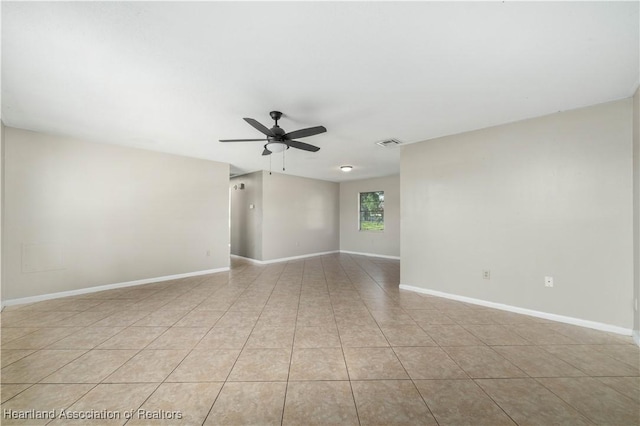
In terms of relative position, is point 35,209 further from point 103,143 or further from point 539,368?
point 539,368

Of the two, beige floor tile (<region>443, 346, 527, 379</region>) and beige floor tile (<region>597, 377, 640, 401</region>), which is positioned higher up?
beige floor tile (<region>597, 377, 640, 401</region>)

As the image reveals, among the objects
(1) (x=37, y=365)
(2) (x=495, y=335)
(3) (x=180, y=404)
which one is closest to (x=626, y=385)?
(2) (x=495, y=335)

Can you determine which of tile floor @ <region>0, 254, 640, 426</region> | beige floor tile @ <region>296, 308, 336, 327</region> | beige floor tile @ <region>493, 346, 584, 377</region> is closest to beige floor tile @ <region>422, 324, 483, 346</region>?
tile floor @ <region>0, 254, 640, 426</region>

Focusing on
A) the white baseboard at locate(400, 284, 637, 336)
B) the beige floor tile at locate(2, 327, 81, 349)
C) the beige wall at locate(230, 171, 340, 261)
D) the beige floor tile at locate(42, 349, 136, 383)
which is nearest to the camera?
the beige floor tile at locate(42, 349, 136, 383)

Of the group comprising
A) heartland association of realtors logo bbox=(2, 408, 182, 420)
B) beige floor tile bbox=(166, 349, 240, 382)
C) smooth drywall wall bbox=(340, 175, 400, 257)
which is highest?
smooth drywall wall bbox=(340, 175, 400, 257)

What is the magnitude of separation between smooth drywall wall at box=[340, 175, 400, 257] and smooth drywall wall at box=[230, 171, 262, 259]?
3360 mm

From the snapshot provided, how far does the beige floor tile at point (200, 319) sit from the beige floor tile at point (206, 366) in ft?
2.15

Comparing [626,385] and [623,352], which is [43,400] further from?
[623,352]

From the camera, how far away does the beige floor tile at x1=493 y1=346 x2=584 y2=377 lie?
6.39ft

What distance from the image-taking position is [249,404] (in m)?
1.63

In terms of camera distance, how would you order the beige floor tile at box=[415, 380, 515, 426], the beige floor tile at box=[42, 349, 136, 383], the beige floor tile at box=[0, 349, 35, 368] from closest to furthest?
the beige floor tile at box=[415, 380, 515, 426]
the beige floor tile at box=[42, 349, 136, 383]
the beige floor tile at box=[0, 349, 35, 368]

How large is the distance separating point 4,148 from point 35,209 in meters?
0.93

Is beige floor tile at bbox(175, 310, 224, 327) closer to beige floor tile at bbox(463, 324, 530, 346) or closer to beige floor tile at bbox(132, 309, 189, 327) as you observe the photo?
beige floor tile at bbox(132, 309, 189, 327)

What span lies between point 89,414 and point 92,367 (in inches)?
26.2
